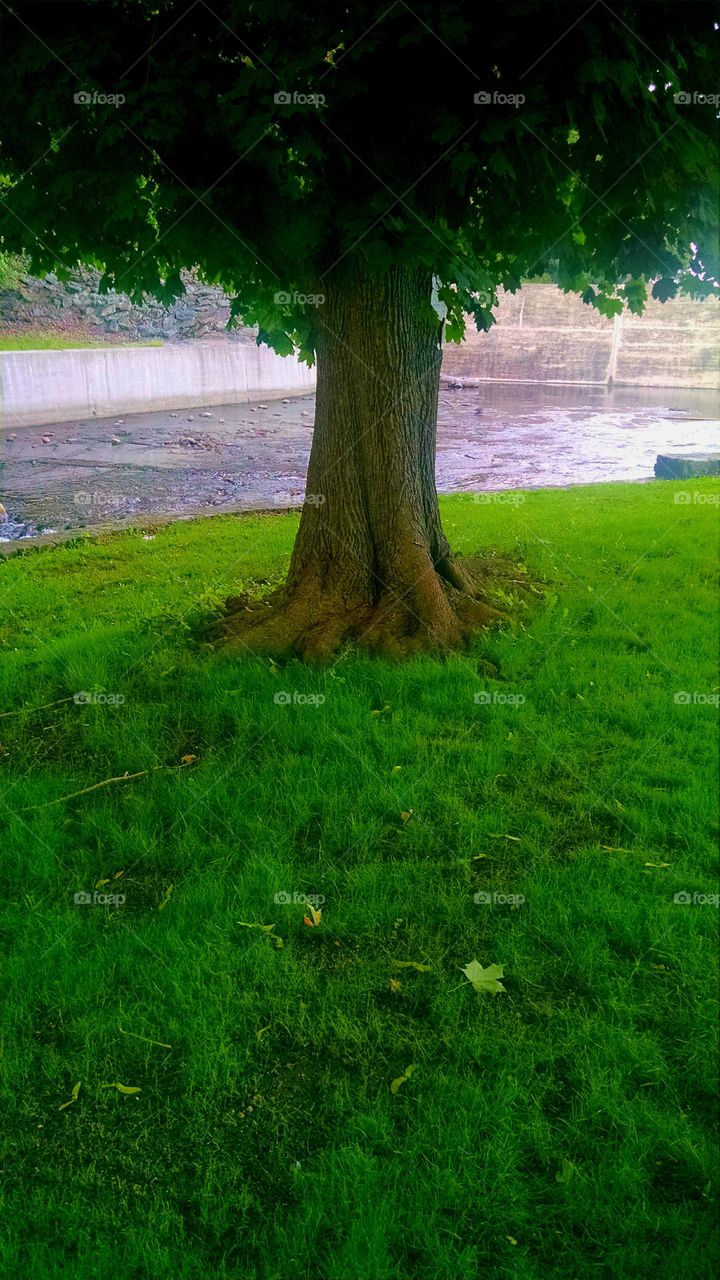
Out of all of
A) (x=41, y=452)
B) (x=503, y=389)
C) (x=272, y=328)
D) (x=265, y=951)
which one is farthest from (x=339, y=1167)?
(x=503, y=389)

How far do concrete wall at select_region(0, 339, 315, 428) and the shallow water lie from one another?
698 millimetres

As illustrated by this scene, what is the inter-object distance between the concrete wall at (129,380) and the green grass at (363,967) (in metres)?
18.2

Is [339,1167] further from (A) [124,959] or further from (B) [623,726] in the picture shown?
(B) [623,726]

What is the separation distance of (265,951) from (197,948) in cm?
22

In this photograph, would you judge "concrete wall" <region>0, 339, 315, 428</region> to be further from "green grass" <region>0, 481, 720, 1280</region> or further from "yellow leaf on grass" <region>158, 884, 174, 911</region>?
"yellow leaf on grass" <region>158, 884, 174, 911</region>

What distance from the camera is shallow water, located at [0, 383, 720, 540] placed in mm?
11906

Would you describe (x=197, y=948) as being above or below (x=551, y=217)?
below

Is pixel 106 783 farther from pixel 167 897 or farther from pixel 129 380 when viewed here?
pixel 129 380

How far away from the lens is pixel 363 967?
8.52 feet

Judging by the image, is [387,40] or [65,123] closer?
[387,40]

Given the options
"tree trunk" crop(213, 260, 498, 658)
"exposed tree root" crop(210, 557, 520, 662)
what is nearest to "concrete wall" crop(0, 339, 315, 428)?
"tree trunk" crop(213, 260, 498, 658)

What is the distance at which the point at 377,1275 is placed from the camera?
5.79 feet

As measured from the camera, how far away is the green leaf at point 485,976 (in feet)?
8.16

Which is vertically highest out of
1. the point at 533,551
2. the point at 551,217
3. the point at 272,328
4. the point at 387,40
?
the point at 387,40
